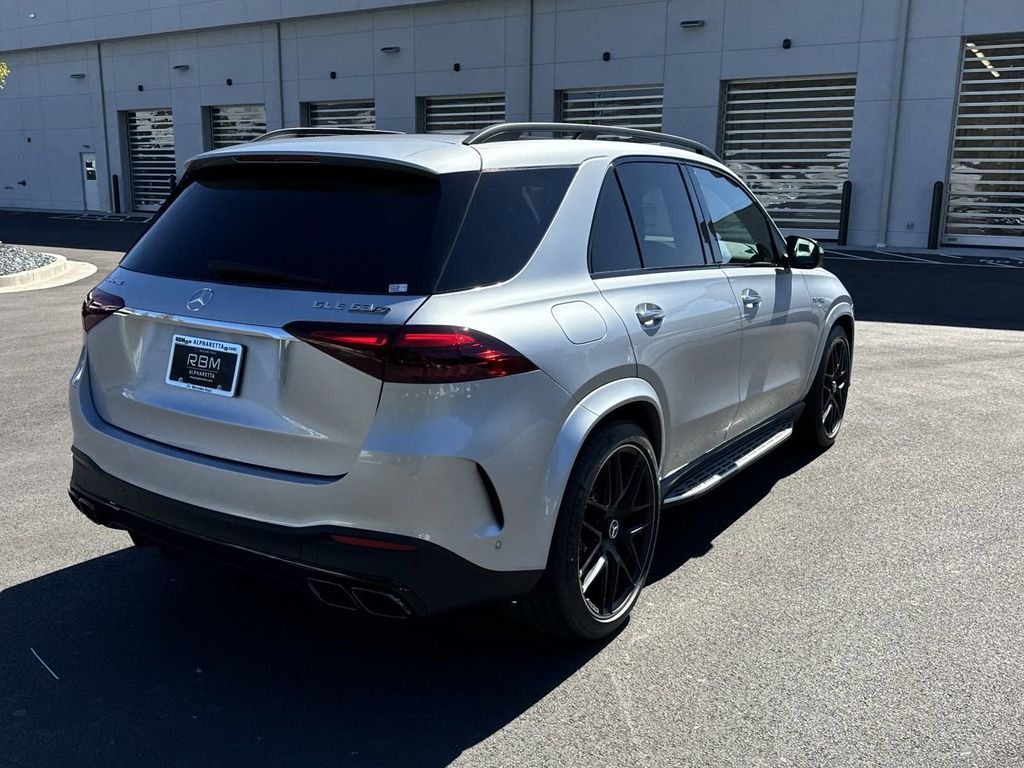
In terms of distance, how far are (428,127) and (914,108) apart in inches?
534

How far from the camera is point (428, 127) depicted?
2820cm

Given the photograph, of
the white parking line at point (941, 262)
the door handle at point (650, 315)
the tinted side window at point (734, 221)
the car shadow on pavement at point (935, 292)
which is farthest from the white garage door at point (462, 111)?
the door handle at point (650, 315)

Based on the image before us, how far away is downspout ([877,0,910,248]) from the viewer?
2061 centimetres

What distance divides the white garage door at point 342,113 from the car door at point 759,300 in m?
25.3

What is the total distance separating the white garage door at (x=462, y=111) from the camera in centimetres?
2673

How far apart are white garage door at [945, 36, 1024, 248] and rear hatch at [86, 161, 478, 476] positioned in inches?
831

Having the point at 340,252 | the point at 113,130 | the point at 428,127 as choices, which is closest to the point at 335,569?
the point at 340,252

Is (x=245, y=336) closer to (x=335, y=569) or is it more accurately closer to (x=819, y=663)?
(x=335, y=569)

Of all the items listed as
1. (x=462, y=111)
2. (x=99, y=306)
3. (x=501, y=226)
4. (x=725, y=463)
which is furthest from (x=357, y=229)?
(x=462, y=111)

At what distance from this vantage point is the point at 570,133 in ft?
13.5

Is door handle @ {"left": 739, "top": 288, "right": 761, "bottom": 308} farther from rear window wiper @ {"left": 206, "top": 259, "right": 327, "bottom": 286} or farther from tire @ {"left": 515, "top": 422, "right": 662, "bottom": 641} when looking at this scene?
rear window wiper @ {"left": 206, "top": 259, "right": 327, "bottom": 286}

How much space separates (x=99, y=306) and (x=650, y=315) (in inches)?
79.9

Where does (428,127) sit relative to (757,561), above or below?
above

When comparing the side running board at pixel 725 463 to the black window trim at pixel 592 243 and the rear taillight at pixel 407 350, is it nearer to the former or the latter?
the black window trim at pixel 592 243
